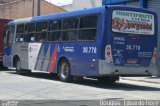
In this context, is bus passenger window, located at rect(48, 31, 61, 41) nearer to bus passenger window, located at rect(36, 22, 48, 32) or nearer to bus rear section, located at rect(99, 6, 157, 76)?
bus passenger window, located at rect(36, 22, 48, 32)

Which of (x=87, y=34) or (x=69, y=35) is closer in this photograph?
(x=87, y=34)

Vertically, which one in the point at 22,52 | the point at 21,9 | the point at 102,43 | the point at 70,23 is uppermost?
the point at 21,9

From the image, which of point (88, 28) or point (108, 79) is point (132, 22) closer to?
point (88, 28)

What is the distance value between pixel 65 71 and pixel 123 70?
10.7 ft

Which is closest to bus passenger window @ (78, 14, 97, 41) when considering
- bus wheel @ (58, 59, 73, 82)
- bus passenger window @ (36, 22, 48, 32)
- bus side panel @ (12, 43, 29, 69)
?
bus wheel @ (58, 59, 73, 82)

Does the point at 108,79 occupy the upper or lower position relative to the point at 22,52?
lower

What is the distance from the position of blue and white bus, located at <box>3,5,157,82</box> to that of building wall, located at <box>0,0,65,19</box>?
34579 millimetres

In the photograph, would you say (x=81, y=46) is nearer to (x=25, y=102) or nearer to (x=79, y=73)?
(x=79, y=73)

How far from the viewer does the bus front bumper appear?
17.2m

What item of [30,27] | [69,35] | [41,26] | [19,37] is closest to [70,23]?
[69,35]

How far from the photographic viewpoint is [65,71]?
1983 centimetres

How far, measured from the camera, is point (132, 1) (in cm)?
2773

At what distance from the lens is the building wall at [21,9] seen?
56406 millimetres

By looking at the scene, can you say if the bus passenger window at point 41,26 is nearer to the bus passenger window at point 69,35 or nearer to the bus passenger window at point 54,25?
the bus passenger window at point 54,25
